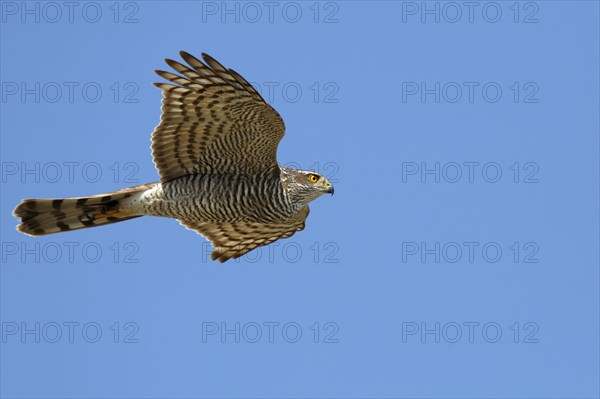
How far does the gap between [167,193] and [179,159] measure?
1.60ft

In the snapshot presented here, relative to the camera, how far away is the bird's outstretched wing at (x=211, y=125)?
15344 mm

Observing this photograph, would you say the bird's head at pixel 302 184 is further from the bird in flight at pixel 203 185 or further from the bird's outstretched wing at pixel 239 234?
the bird's outstretched wing at pixel 239 234

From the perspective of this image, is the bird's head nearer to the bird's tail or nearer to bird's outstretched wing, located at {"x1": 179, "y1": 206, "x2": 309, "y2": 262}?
bird's outstretched wing, located at {"x1": 179, "y1": 206, "x2": 309, "y2": 262}

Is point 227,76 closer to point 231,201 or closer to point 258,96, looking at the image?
point 258,96

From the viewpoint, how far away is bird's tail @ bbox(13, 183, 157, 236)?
1634 cm

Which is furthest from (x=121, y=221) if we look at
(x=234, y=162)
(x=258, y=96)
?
(x=258, y=96)

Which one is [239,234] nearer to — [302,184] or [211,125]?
[302,184]

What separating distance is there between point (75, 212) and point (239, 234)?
102 inches

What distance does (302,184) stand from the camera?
53.9 feet

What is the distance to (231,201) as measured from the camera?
53.6ft

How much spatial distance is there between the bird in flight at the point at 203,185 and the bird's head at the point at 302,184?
0.04ft

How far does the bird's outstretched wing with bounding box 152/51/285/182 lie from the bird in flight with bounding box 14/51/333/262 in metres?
0.01

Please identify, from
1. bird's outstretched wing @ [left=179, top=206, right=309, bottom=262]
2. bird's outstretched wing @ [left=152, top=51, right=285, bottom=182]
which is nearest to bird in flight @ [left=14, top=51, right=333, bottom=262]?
bird's outstretched wing @ [left=152, top=51, right=285, bottom=182]

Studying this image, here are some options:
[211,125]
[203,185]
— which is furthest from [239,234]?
[211,125]
